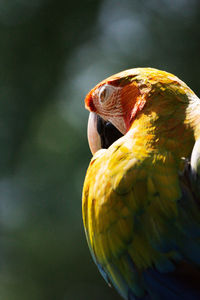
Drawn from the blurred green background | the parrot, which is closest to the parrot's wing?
the parrot

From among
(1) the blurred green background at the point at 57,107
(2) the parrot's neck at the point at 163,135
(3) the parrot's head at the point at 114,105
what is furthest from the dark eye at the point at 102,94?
(1) the blurred green background at the point at 57,107

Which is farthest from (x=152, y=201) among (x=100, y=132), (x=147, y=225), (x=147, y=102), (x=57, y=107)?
(x=57, y=107)

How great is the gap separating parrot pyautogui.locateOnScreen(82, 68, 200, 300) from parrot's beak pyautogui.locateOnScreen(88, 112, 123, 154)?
0.51 feet

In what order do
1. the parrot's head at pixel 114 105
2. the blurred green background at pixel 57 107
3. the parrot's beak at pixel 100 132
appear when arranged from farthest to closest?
1. the blurred green background at pixel 57 107
2. the parrot's beak at pixel 100 132
3. the parrot's head at pixel 114 105

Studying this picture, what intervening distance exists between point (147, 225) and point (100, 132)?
11.8 inches

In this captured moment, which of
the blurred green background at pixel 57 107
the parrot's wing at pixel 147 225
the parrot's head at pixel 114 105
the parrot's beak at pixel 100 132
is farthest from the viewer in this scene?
the blurred green background at pixel 57 107

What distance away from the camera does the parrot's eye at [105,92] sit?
2.31 feet

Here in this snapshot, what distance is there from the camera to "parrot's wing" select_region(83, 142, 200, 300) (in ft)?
1.69

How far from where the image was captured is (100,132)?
2.60ft

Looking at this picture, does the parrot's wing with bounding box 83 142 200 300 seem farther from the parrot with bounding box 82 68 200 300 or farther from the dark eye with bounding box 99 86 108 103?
the dark eye with bounding box 99 86 108 103

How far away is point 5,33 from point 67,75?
0.66 m

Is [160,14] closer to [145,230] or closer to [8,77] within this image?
[8,77]

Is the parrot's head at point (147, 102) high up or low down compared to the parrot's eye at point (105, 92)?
down

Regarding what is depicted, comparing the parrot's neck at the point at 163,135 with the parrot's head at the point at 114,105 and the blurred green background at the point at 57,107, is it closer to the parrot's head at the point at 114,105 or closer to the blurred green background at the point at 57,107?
the parrot's head at the point at 114,105
